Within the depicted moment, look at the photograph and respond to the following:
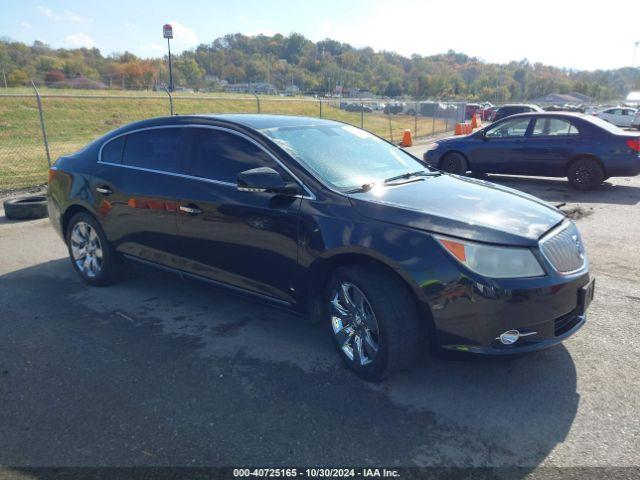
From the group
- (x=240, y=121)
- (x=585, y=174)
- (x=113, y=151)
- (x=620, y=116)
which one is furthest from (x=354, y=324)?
(x=620, y=116)

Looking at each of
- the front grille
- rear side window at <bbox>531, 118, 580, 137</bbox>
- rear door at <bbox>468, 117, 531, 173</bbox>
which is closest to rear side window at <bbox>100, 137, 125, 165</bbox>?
the front grille

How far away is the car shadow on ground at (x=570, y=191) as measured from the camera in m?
9.48

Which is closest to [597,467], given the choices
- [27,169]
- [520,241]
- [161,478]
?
[520,241]

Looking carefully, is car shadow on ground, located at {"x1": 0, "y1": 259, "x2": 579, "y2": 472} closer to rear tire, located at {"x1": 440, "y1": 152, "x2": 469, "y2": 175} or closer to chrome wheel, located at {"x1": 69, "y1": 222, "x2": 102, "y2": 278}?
chrome wheel, located at {"x1": 69, "y1": 222, "x2": 102, "y2": 278}

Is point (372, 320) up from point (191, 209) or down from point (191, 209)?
down

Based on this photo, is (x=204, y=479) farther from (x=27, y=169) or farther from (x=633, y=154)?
(x=27, y=169)

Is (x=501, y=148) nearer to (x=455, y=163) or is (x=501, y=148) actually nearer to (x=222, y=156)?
(x=455, y=163)

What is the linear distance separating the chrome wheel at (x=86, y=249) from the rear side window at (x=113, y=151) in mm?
712

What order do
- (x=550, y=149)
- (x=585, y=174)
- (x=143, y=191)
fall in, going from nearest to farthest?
(x=143, y=191) < (x=585, y=174) < (x=550, y=149)

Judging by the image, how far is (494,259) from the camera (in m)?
3.02

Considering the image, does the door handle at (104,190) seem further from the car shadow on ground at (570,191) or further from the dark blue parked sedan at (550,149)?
the dark blue parked sedan at (550,149)

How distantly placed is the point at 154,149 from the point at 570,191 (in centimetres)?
857

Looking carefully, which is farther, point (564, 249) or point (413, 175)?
point (413, 175)

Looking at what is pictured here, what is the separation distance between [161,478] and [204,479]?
22cm
